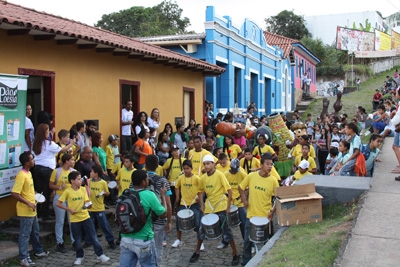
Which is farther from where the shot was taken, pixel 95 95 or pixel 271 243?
pixel 95 95

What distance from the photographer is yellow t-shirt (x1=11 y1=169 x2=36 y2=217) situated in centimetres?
686

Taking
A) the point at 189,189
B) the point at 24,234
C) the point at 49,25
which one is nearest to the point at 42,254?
the point at 24,234

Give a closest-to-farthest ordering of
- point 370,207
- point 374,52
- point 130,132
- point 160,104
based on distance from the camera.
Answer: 1. point 370,207
2. point 130,132
3. point 160,104
4. point 374,52

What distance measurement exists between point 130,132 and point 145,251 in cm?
674

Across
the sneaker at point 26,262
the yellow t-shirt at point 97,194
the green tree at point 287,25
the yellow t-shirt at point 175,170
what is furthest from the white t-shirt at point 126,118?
the green tree at point 287,25

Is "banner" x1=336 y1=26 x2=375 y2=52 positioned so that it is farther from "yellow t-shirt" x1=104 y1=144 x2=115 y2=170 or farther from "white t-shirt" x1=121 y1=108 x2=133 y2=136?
"yellow t-shirt" x1=104 y1=144 x2=115 y2=170

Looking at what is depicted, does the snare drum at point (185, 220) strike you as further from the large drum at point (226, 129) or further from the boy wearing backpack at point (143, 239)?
the large drum at point (226, 129)

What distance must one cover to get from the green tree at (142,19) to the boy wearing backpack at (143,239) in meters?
42.9

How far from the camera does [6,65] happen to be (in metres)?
8.00

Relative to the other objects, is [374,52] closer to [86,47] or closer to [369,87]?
[369,87]

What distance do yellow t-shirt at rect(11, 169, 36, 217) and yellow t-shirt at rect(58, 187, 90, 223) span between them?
0.47 metres

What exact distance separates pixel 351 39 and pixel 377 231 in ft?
169

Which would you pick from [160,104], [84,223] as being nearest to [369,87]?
[160,104]

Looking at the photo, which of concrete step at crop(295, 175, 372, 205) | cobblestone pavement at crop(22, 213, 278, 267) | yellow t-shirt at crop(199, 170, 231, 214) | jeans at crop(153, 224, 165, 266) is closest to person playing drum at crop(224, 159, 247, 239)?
yellow t-shirt at crop(199, 170, 231, 214)
